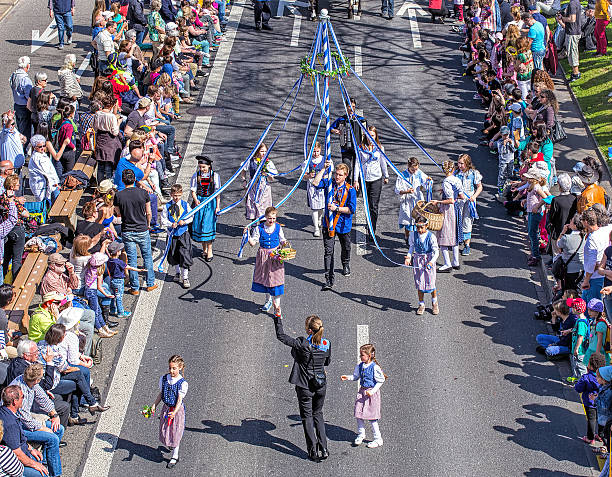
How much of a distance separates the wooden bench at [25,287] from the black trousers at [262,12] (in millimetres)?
11788

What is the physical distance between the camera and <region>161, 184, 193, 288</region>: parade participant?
51.1 ft

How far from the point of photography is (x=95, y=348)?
45.6 feet

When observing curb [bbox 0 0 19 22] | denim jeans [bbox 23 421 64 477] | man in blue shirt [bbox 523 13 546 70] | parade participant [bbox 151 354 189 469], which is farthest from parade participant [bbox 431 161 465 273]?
curb [bbox 0 0 19 22]

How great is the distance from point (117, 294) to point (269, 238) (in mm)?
2539

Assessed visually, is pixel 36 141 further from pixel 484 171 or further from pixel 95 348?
pixel 484 171

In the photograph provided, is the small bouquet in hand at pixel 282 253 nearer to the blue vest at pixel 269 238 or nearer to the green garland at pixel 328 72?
the blue vest at pixel 269 238

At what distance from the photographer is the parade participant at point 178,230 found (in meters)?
15.6

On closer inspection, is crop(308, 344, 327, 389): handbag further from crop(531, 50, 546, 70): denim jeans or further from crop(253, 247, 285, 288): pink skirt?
crop(531, 50, 546, 70): denim jeans

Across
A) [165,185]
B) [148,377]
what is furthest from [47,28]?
[148,377]

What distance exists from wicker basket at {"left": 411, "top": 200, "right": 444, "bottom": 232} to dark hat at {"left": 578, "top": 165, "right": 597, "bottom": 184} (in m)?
2.29

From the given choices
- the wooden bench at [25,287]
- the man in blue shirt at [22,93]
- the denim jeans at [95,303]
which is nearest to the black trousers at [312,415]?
the denim jeans at [95,303]

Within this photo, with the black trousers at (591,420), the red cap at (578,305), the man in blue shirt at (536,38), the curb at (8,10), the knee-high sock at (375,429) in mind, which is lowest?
the knee-high sock at (375,429)

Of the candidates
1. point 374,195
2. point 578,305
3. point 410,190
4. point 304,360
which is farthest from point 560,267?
point 304,360

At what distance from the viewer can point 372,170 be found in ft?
55.1
